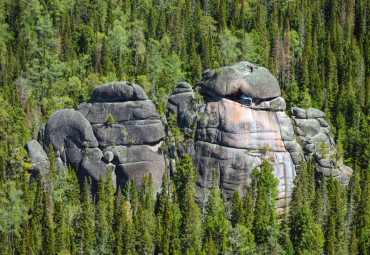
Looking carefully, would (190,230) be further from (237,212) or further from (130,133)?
(130,133)

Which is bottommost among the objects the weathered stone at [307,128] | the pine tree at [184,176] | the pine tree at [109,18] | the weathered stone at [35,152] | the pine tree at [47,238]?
the pine tree at [47,238]

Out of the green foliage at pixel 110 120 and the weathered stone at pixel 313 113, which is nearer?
the green foliage at pixel 110 120

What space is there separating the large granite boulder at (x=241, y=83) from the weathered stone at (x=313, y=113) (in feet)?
22.8

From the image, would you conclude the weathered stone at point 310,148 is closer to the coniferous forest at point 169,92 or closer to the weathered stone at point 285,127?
the weathered stone at point 285,127

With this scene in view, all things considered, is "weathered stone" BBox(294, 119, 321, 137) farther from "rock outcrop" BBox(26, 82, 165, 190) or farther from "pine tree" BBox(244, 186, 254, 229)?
"rock outcrop" BBox(26, 82, 165, 190)

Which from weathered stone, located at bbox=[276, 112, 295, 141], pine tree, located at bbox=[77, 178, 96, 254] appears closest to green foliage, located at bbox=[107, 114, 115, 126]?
pine tree, located at bbox=[77, 178, 96, 254]

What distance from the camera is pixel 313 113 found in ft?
346

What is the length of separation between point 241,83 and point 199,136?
33.7 feet

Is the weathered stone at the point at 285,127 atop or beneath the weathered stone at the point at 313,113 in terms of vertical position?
beneath

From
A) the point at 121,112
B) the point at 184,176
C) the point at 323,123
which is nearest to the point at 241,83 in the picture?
the point at 323,123

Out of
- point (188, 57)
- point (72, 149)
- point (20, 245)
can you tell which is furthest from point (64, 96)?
point (20, 245)

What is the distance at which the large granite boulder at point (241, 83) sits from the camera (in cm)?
9981

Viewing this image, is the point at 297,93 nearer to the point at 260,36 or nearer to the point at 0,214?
the point at 260,36

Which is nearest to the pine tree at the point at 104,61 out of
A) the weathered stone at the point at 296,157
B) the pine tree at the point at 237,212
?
the weathered stone at the point at 296,157
